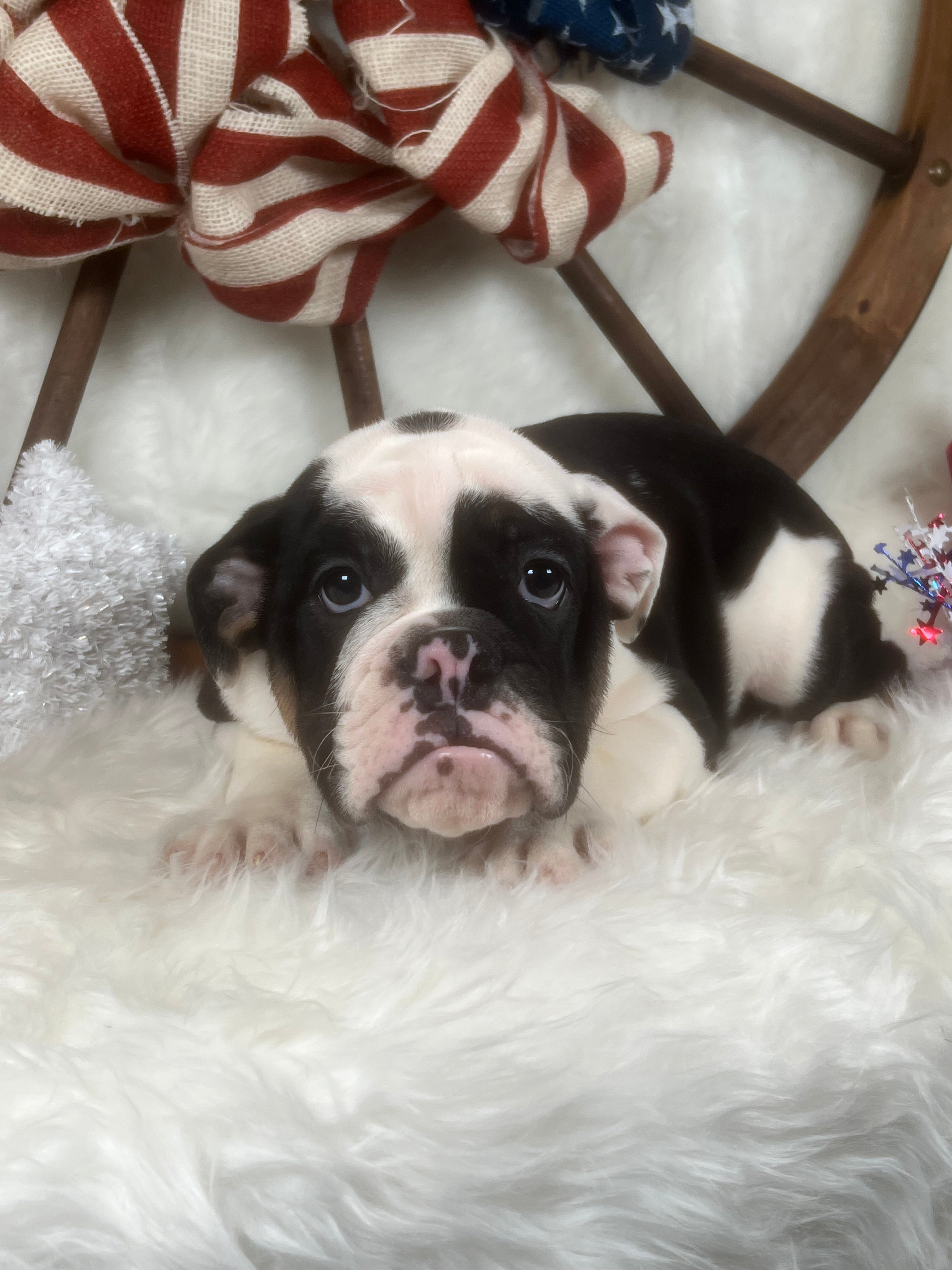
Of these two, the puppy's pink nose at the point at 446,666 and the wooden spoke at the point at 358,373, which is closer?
the puppy's pink nose at the point at 446,666

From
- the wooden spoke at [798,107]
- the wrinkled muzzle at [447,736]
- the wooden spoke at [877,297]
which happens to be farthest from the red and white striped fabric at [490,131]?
the wrinkled muzzle at [447,736]

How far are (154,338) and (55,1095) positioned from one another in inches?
50.8

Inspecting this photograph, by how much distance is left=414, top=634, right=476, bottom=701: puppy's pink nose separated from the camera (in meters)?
0.86

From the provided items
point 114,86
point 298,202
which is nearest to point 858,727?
point 298,202

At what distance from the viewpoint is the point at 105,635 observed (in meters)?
1.42

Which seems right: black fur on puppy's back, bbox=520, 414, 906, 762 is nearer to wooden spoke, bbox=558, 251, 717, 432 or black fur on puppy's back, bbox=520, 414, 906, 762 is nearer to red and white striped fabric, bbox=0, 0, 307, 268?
wooden spoke, bbox=558, 251, 717, 432

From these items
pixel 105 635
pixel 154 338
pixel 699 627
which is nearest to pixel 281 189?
pixel 154 338

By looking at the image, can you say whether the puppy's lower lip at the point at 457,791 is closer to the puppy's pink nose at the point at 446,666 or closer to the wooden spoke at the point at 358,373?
the puppy's pink nose at the point at 446,666

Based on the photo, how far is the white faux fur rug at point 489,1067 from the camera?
0.64m

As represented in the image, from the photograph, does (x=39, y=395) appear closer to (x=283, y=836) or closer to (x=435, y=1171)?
(x=283, y=836)

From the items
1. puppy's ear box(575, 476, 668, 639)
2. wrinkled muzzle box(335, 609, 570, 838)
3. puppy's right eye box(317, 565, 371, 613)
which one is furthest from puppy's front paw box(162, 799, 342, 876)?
puppy's ear box(575, 476, 668, 639)

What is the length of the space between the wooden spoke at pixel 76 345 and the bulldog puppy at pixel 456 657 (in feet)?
1.68

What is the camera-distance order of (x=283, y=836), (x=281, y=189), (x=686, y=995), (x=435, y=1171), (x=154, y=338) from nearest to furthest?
(x=435, y=1171), (x=686, y=995), (x=283, y=836), (x=281, y=189), (x=154, y=338)

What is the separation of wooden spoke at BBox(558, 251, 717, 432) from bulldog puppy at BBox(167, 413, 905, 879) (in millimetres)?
312
